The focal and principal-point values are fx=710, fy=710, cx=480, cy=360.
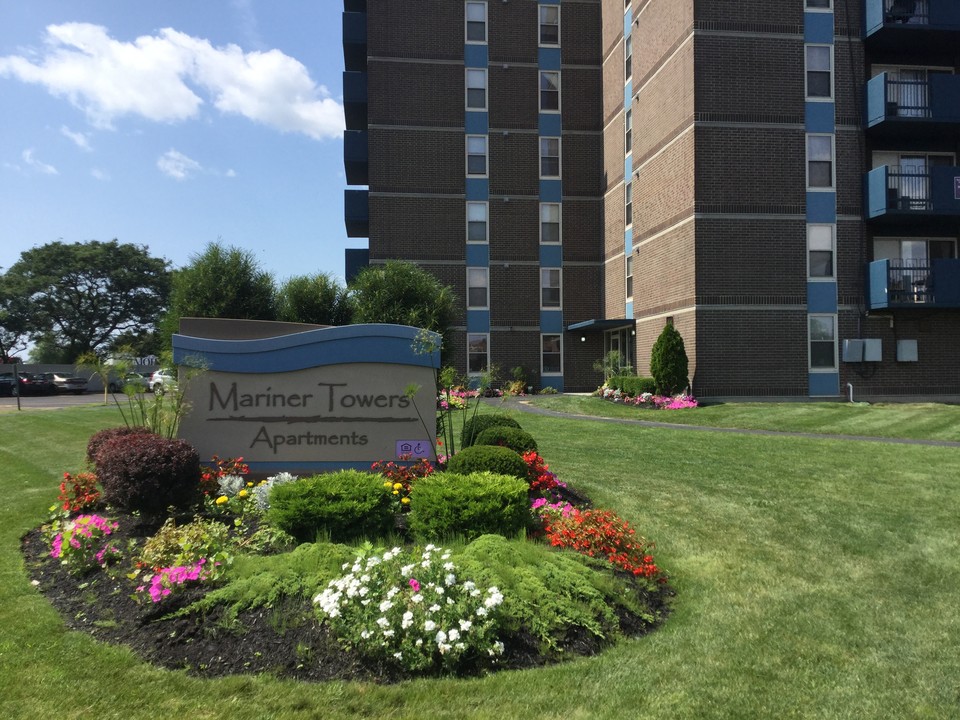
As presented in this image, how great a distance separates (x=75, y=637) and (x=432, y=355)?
473 centimetres

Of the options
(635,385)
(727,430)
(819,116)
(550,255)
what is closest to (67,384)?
(550,255)

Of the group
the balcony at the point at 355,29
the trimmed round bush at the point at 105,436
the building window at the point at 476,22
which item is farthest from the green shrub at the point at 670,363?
the balcony at the point at 355,29

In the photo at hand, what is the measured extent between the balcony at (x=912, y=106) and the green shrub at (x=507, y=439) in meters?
19.0

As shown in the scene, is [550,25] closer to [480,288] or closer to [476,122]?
[476,122]

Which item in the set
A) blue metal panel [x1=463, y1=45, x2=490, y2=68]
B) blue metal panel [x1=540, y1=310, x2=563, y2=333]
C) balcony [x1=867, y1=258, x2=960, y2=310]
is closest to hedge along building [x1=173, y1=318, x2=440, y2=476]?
balcony [x1=867, y1=258, x2=960, y2=310]

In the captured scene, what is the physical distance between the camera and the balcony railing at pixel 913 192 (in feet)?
69.9

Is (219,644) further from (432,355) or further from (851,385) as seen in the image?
(851,385)

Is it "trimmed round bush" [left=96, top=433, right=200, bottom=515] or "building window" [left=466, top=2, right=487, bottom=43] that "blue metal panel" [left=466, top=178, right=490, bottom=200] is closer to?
"building window" [left=466, top=2, right=487, bottom=43]

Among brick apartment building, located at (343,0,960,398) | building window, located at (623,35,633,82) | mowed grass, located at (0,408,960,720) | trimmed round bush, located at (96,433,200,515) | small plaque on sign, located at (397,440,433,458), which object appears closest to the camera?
mowed grass, located at (0,408,960,720)

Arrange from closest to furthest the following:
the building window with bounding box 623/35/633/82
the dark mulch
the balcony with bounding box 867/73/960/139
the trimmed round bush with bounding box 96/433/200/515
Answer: the dark mulch
the trimmed round bush with bounding box 96/433/200/515
the balcony with bounding box 867/73/960/139
the building window with bounding box 623/35/633/82

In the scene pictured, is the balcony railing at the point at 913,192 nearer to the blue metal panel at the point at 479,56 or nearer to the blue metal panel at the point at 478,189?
the blue metal panel at the point at 478,189

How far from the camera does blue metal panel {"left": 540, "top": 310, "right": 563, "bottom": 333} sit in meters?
32.1

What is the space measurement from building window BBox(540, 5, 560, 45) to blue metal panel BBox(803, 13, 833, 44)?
1304 cm

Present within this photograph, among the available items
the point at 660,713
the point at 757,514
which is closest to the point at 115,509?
the point at 660,713
